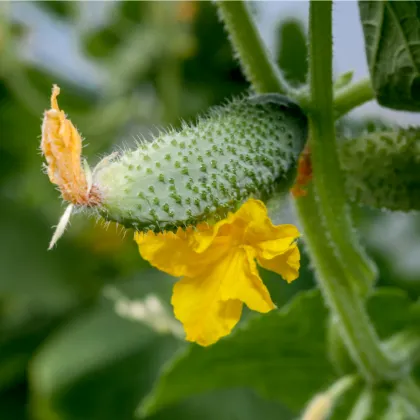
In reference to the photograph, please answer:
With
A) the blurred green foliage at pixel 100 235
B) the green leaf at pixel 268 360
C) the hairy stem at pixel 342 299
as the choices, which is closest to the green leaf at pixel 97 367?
the blurred green foliage at pixel 100 235

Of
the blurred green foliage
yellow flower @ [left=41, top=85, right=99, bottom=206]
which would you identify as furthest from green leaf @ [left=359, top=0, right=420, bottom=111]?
the blurred green foliage

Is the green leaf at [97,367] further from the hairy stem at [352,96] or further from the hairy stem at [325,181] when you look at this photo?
the hairy stem at [352,96]

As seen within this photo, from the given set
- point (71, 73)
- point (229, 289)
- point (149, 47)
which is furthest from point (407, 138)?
point (71, 73)

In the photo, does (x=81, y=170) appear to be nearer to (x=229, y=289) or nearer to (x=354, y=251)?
(x=229, y=289)

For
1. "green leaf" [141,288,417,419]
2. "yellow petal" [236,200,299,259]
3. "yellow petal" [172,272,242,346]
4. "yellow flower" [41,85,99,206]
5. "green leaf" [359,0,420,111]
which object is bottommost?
"green leaf" [141,288,417,419]

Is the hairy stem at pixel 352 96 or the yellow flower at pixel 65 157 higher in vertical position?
the yellow flower at pixel 65 157

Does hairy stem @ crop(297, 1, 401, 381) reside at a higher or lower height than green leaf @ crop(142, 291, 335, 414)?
higher

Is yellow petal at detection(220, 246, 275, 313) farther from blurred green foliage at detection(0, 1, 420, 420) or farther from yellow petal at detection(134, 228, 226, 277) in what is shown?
blurred green foliage at detection(0, 1, 420, 420)
